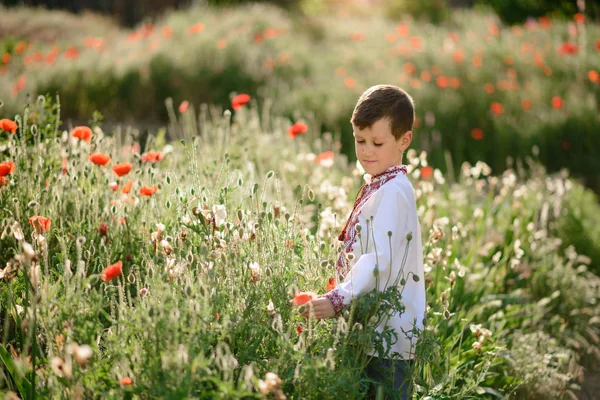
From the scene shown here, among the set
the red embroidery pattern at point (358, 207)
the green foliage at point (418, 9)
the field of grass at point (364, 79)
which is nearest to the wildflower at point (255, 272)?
the red embroidery pattern at point (358, 207)

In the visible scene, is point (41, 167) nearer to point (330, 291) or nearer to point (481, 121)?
point (330, 291)

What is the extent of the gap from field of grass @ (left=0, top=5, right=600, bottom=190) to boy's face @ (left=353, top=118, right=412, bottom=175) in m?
3.34

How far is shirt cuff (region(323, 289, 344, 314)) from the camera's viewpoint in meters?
2.19

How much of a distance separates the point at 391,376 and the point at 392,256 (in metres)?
0.43

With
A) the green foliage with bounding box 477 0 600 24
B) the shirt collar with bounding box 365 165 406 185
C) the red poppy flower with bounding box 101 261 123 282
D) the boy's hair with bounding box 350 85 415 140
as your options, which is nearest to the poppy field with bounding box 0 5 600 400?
the red poppy flower with bounding box 101 261 123 282

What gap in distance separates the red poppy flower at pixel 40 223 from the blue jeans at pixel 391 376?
4.14 ft

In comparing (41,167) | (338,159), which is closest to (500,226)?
(338,159)

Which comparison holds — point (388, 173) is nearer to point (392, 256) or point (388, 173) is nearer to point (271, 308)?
point (392, 256)

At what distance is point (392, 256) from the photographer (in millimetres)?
2354

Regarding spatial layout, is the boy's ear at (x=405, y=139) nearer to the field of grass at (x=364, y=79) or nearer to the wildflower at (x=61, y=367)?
the wildflower at (x=61, y=367)

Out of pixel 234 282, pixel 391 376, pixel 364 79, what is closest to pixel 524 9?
pixel 364 79

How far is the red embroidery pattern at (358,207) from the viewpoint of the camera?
2.41 meters

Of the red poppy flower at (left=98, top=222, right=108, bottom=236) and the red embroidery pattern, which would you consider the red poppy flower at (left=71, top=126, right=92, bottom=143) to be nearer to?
the red poppy flower at (left=98, top=222, right=108, bottom=236)

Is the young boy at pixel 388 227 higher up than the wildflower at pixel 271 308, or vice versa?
the young boy at pixel 388 227
